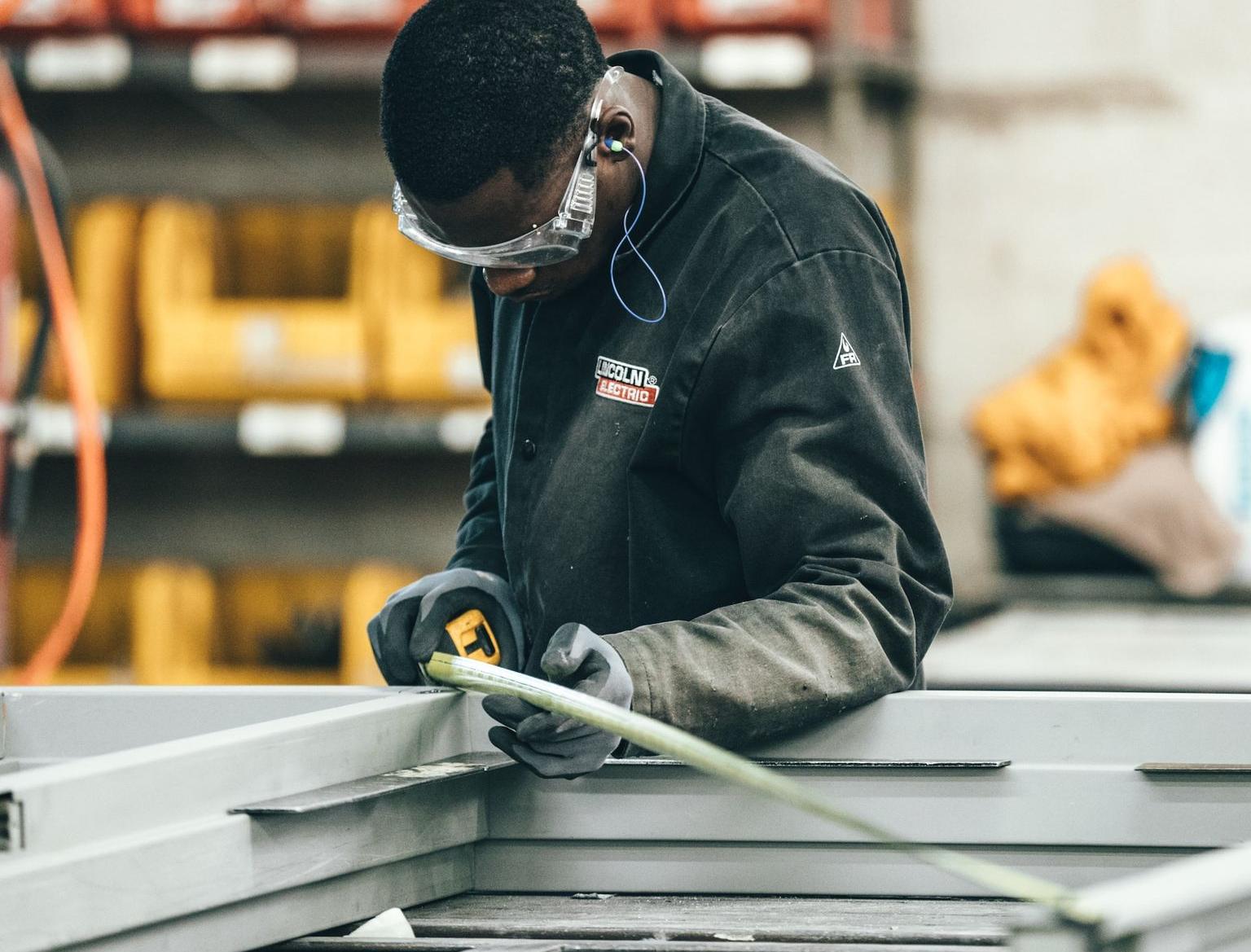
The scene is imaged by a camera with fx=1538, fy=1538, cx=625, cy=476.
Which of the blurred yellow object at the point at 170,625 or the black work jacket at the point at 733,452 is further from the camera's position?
the blurred yellow object at the point at 170,625

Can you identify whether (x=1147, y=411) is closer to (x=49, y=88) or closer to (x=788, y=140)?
(x=788, y=140)

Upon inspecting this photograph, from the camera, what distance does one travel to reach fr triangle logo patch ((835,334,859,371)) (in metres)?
1.38

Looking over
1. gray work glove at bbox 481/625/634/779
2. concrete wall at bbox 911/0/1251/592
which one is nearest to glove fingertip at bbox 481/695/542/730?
gray work glove at bbox 481/625/634/779

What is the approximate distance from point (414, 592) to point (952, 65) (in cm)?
365

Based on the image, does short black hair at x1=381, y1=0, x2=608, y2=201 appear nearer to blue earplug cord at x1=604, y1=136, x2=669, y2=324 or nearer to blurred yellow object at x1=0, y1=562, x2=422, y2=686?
blue earplug cord at x1=604, y1=136, x2=669, y2=324

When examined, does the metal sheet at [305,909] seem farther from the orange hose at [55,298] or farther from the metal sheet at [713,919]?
the orange hose at [55,298]

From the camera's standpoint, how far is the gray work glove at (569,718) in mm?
1204

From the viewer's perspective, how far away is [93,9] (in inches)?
160

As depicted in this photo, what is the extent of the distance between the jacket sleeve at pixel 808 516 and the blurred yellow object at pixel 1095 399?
2.78m

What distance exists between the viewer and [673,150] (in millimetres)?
1493

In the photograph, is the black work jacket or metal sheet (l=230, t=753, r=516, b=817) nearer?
metal sheet (l=230, t=753, r=516, b=817)

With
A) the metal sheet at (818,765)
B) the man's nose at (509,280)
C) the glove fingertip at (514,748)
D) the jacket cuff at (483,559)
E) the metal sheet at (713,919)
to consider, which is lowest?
the metal sheet at (713,919)

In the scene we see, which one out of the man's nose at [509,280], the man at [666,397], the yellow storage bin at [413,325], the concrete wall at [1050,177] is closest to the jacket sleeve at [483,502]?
the man at [666,397]

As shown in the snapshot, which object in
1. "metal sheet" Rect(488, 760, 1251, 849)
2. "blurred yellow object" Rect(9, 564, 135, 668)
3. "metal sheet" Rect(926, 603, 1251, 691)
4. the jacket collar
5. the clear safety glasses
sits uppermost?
the jacket collar
